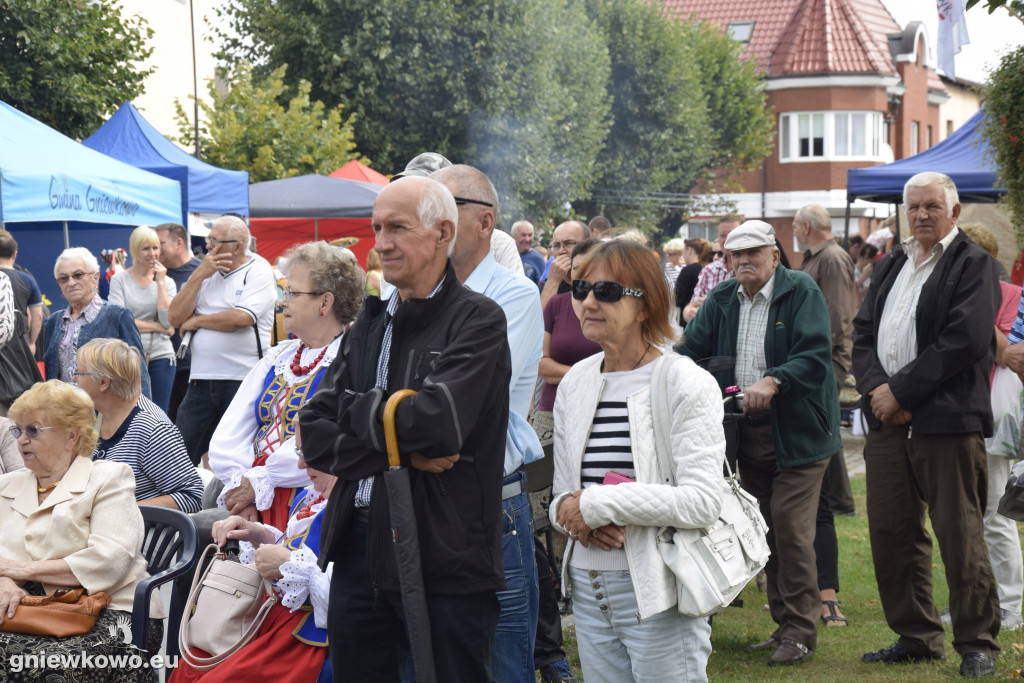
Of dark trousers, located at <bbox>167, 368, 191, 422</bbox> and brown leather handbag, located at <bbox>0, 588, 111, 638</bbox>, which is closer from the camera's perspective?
brown leather handbag, located at <bbox>0, 588, 111, 638</bbox>

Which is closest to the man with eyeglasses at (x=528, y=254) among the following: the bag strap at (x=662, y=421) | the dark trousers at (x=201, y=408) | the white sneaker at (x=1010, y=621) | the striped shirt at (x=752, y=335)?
the dark trousers at (x=201, y=408)

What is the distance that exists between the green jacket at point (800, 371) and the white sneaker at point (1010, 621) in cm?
145

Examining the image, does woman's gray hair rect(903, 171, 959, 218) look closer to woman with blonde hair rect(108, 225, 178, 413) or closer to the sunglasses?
the sunglasses

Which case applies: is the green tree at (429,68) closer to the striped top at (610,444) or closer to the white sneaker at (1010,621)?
the white sneaker at (1010,621)

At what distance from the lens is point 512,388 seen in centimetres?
341

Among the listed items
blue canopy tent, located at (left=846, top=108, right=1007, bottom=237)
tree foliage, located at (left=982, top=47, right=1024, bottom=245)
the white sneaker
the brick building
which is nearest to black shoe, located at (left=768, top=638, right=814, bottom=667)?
the white sneaker

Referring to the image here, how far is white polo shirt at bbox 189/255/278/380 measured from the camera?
697 cm

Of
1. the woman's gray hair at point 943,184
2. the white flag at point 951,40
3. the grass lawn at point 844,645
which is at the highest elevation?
the white flag at point 951,40

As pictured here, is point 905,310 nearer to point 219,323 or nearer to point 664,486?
point 664,486

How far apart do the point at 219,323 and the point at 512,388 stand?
401cm

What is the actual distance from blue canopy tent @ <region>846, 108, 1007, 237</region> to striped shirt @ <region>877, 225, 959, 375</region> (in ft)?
22.3

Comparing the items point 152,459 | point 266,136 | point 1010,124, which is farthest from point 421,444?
point 266,136

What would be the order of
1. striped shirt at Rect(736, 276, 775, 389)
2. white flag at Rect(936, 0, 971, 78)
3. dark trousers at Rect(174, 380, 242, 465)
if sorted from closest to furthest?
striped shirt at Rect(736, 276, 775, 389), dark trousers at Rect(174, 380, 242, 465), white flag at Rect(936, 0, 971, 78)

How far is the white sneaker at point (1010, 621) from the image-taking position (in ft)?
19.4
